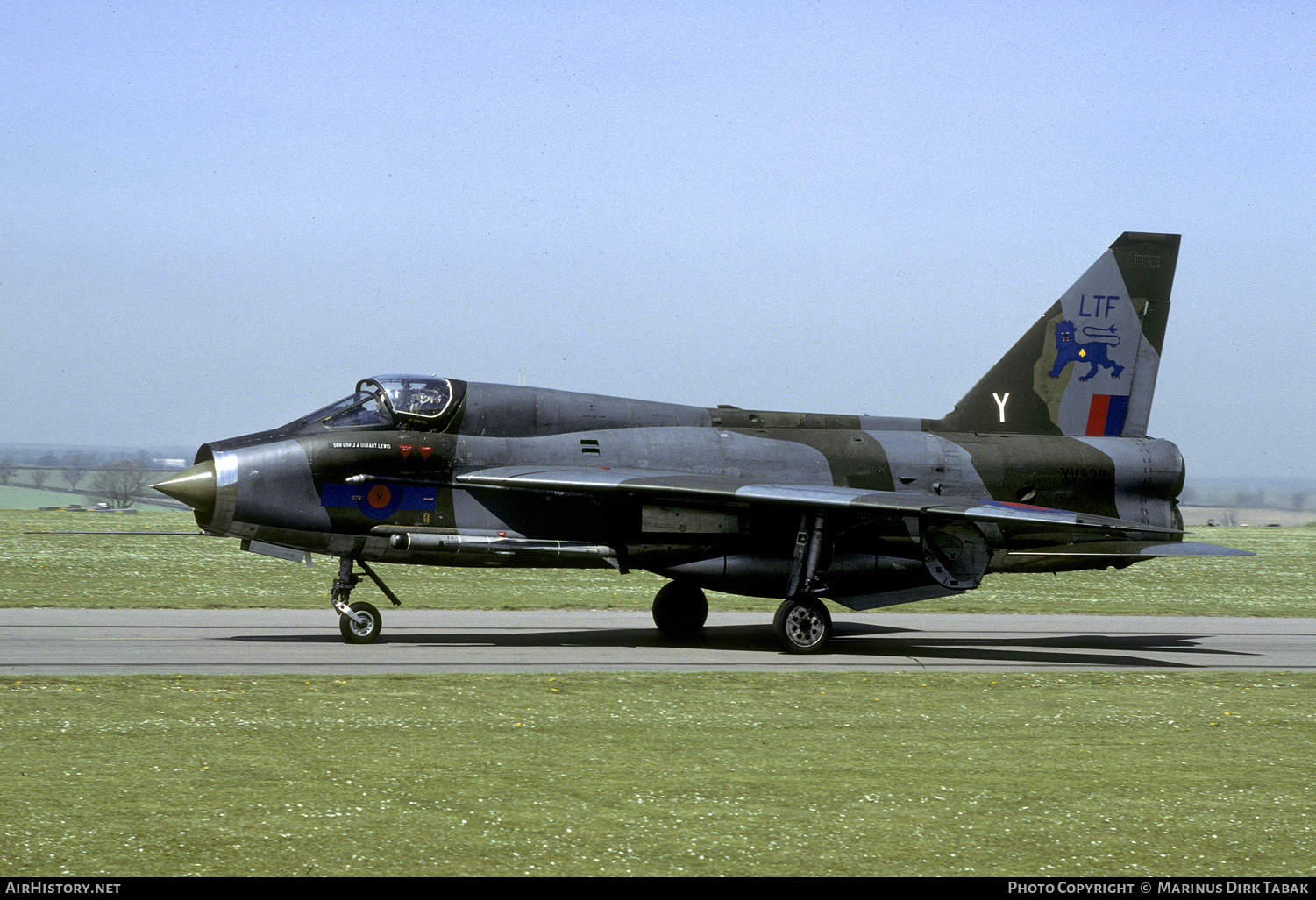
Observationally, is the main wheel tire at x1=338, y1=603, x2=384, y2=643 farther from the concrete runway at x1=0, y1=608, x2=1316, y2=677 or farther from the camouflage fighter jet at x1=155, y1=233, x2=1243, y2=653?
the concrete runway at x1=0, y1=608, x2=1316, y2=677

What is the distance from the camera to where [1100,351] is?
20625 mm

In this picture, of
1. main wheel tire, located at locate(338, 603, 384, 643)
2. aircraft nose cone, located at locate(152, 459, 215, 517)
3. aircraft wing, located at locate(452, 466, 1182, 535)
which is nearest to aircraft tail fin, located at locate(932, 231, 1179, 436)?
aircraft wing, located at locate(452, 466, 1182, 535)

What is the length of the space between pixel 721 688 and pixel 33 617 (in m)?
11.6

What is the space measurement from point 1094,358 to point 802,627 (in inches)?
297

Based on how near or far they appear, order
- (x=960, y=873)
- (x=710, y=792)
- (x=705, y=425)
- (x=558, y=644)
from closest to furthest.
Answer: (x=960, y=873) → (x=710, y=792) → (x=558, y=644) → (x=705, y=425)

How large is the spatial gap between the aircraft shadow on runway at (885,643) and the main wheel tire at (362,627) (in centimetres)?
18

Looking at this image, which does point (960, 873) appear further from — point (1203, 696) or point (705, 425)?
point (705, 425)

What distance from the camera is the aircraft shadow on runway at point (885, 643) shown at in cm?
1662

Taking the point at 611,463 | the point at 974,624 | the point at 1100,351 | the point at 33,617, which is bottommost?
the point at 33,617

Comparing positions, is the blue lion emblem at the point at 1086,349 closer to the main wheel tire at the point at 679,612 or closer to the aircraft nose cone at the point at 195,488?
the main wheel tire at the point at 679,612

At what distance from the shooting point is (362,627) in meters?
16.4

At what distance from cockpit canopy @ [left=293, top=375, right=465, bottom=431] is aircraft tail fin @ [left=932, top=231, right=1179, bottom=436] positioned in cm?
850

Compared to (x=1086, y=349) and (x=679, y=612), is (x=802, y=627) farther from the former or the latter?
(x=1086, y=349)
